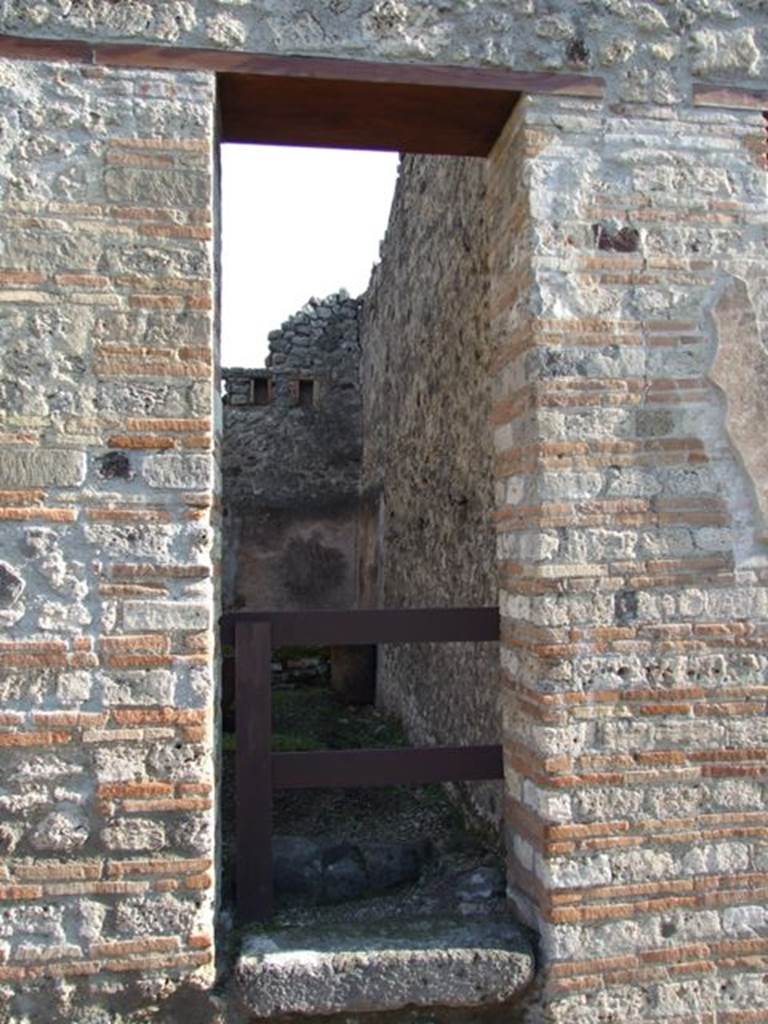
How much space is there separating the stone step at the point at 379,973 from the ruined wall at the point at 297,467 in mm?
7324

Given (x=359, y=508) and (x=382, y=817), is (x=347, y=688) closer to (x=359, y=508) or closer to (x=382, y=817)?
(x=359, y=508)

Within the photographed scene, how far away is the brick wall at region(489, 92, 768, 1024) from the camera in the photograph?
3154 mm

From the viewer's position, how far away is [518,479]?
3.41 m

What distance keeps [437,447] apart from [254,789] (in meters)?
3.04

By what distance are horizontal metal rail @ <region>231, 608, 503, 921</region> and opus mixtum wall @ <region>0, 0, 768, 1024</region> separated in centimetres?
32

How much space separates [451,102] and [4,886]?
287 centimetres

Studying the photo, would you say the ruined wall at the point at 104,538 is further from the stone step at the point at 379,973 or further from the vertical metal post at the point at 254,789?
the vertical metal post at the point at 254,789

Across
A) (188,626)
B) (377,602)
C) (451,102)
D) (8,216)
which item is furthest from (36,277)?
(377,602)

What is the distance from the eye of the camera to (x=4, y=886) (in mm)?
2908

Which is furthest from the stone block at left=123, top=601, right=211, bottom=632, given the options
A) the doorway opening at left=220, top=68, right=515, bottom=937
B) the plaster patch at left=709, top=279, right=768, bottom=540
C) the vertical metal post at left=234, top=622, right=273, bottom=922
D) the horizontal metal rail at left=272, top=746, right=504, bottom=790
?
the plaster patch at left=709, top=279, right=768, bottom=540

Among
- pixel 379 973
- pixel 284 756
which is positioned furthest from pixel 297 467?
pixel 379 973

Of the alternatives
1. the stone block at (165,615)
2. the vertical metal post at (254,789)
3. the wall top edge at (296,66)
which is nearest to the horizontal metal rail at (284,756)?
the vertical metal post at (254,789)

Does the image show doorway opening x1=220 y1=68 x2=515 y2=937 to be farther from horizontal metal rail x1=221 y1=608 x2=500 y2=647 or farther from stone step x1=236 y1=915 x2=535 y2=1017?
horizontal metal rail x1=221 y1=608 x2=500 y2=647

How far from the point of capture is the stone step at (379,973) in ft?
9.87
